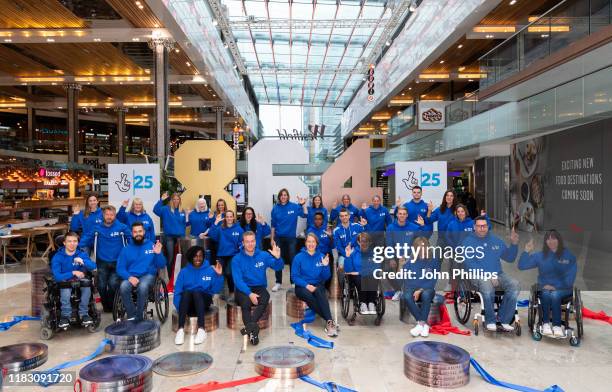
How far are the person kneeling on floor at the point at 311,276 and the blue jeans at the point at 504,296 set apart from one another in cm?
182

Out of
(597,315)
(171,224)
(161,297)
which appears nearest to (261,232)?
(171,224)

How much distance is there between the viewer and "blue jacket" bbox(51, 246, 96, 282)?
543 cm

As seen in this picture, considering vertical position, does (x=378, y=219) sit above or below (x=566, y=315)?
above

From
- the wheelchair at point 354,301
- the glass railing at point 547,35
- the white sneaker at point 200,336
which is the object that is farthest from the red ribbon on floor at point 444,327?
the glass railing at point 547,35

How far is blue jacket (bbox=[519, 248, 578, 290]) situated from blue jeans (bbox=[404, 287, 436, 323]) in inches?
48.9

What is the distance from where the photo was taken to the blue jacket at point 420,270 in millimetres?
5559

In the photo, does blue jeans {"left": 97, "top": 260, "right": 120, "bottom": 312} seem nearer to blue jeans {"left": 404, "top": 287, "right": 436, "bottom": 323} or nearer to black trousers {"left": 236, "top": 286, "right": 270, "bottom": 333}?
black trousers {"left": 236, "top": 286, "right": 270, "bottom": 333}

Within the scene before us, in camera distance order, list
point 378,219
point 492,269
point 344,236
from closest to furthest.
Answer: point 492,269
point 344,236
point 378,219

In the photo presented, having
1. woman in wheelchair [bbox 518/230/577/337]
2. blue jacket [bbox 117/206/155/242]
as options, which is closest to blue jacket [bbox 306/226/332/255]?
blue jacket [bbox 117/206/155/242]

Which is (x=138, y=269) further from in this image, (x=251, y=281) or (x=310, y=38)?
(x=310, y=38)

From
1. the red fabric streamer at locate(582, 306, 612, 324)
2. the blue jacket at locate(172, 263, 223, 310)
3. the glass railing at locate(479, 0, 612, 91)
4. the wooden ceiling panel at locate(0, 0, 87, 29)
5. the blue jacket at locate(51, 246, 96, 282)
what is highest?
the wooden ceiling panel at locate(0, 0, 87, 29)

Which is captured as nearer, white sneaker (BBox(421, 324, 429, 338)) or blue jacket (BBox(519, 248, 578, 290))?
blue jacket (BBox(519, 248, 578, 290))

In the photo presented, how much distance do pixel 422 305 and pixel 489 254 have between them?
1.05m

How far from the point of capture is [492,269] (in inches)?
217
